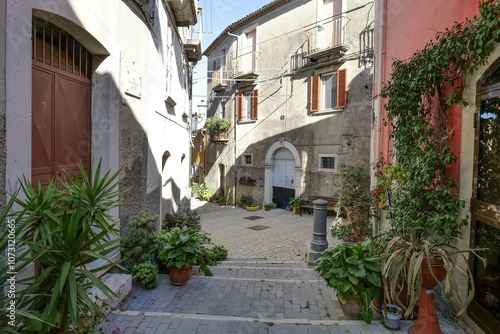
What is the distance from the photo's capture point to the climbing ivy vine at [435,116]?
2.94 metres

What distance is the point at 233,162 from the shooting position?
56.7 ft

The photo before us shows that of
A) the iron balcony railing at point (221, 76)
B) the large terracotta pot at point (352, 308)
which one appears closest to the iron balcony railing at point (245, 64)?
the iron balcony railing at point (221, 76)

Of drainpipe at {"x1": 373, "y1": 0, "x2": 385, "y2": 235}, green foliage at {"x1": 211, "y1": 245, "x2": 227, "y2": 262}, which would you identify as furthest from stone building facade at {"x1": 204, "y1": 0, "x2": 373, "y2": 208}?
green foliage at {"x1": 211, "y1": 245, "x2": 227, "y2": 262}

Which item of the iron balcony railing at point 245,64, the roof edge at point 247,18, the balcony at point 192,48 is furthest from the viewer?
the iron balcony railing at point 245,64

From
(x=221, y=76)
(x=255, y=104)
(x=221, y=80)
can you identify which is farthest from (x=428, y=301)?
(x=221, y=76)

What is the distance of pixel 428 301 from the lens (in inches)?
116

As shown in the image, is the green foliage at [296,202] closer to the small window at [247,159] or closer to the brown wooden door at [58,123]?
the small window at [247,159]

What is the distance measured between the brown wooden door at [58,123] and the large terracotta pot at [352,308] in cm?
341

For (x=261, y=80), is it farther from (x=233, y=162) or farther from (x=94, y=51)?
(x=94, y=51)

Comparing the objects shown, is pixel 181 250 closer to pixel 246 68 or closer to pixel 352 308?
pixel 352 308

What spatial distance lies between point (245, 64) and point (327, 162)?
7.41 m

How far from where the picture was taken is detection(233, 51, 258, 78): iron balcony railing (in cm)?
1580

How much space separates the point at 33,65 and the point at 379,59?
6472 millimetres

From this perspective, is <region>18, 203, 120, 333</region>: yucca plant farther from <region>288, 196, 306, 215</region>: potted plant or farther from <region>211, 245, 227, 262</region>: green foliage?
<region>288, 196, 306, 215</region>: potted plant
